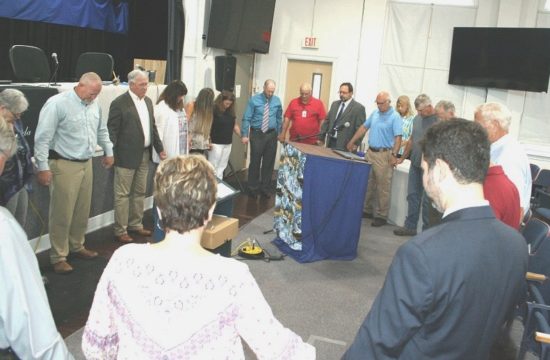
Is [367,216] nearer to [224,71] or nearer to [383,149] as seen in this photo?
[383,149]

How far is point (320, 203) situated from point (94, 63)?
2817mm

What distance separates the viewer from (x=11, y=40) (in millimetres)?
7047

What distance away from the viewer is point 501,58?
7.41m

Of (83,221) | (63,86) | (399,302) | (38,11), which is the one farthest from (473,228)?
(38,11)

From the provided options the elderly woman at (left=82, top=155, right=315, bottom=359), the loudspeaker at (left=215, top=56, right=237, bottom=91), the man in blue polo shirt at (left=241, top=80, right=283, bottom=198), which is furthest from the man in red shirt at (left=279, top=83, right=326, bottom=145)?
the elderly woman at (left=82, top=155, right=315, bottom=359)

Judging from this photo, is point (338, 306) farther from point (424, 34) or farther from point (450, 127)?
point (424, 34)

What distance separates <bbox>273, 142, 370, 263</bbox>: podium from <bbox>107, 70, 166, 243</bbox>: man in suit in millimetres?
1291

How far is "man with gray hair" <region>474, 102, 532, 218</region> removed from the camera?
10.0 feet

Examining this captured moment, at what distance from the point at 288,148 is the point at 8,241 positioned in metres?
3.77

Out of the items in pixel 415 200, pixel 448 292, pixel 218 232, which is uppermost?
pixel 448 292

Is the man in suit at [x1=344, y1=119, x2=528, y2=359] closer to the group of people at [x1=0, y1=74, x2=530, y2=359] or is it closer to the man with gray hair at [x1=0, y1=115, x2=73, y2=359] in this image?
the group of people at [x1=0, y1=74, x2=530, y2=359]

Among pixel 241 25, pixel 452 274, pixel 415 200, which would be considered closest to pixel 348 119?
pixel 415 200

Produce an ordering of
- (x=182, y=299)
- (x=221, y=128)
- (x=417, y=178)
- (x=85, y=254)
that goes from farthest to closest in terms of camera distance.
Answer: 1. (x=221, y=128)
2. (x=417, y=178)
3. (x=85, y=254)
4. (x=182, y=299)

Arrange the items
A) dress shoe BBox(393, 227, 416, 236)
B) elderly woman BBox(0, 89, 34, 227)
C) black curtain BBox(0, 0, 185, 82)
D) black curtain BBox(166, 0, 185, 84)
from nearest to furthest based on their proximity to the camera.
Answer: elderly woman BBox(0, 89, 34, 227) → dress shoe BBox(393, 227, 416, 236) → black curtain BBox(166, 0, 185, 84) → black curtain BBox(0, 0, 185, 82)
